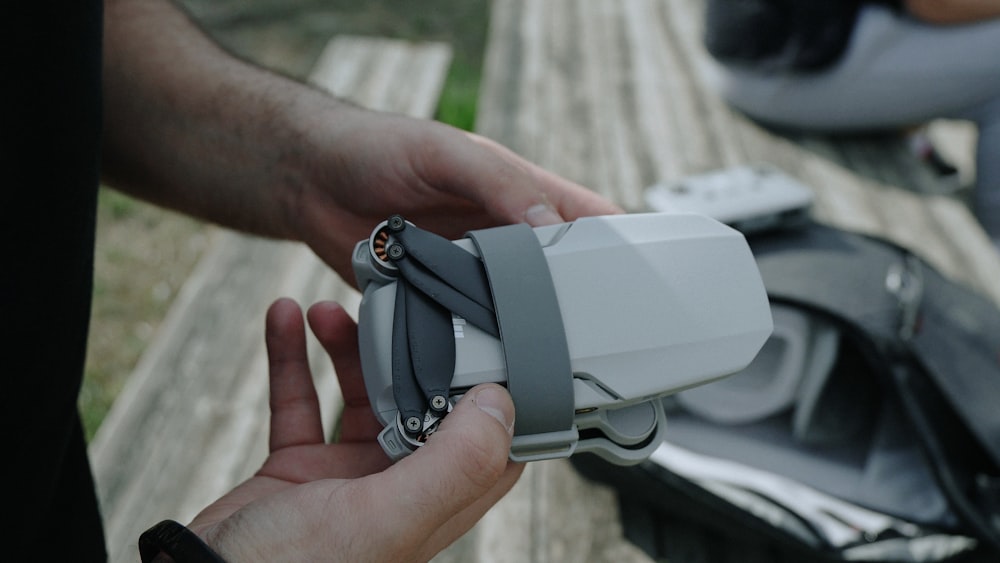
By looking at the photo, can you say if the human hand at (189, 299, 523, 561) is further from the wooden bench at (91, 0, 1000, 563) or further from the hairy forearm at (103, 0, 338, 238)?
the wooden bench at (91, 0, 1000, 563)

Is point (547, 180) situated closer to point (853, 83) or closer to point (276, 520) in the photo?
point (276, 520)

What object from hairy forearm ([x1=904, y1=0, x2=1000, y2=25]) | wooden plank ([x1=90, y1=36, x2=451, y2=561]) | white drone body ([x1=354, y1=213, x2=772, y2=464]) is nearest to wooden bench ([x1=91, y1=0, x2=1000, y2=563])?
wooden plank ([x1=90, y1=36, x2=451, y2=561])

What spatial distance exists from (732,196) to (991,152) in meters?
1.08

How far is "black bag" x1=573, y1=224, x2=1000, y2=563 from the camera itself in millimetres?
1188

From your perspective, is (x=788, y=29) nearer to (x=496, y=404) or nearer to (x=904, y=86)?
(x=904, y=86)

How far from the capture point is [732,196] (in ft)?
5.10

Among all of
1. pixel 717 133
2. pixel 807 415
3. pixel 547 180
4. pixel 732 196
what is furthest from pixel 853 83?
pixel 547 180

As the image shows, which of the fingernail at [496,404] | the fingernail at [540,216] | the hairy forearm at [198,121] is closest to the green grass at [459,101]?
the hairy forearm at [198,121]

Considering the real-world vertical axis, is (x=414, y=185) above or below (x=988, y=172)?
above

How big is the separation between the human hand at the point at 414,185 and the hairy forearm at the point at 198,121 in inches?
1.7

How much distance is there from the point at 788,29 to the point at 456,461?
208 centimetres

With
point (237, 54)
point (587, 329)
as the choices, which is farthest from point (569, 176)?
point (587, 329)

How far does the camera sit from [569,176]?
225 cm

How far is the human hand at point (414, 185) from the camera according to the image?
2.86 ft
